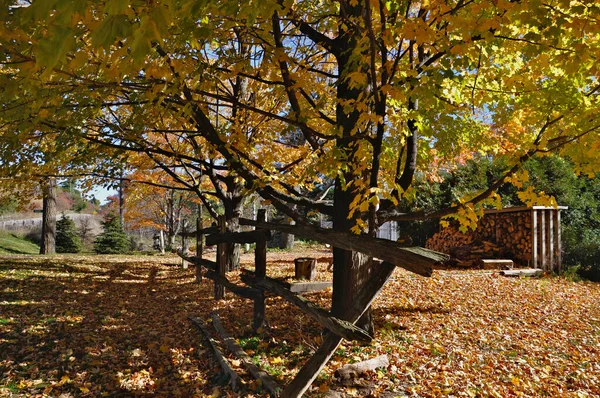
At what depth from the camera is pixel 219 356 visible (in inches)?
211

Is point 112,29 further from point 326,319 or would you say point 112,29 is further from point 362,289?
point 326,319

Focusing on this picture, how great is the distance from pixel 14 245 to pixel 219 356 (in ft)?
75.6

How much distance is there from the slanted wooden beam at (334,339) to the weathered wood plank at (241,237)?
2877mm

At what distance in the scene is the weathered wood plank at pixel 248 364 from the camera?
440 centimetres

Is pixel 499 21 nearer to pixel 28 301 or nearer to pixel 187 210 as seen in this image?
pixel 28 301

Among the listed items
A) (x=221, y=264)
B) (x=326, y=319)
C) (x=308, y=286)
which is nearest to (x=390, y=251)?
(x=326, y=319)

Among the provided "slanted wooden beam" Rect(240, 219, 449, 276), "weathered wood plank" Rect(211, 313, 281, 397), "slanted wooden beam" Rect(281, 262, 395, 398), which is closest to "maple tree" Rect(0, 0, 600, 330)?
"slanted wooden beam" Rect(240, 219, 449, 276)

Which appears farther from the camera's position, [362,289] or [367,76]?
[367,76]

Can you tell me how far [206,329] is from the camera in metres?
6.59

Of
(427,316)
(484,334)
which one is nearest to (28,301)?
(427,316)

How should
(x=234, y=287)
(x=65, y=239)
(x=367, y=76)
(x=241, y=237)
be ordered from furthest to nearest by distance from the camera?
1. (x=65, y=239)
2. (x=241, y=237)
3. (x=234, y=287)
4. (x=367, y=76)

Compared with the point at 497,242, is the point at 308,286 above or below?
below

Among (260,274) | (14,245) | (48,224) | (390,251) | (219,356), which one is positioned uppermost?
(390,251)

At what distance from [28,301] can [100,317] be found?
1.99 meters
